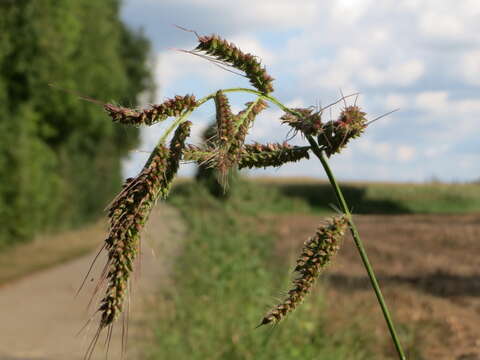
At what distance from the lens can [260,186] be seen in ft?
31.4

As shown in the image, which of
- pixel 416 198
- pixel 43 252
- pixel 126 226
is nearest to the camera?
pixel 126 226

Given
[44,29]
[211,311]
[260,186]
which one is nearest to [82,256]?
[44,29]

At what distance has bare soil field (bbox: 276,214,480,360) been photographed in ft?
18.4

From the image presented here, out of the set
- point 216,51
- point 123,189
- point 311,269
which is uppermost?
point 216,51

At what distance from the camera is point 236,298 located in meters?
6.56

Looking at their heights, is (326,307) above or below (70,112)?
below

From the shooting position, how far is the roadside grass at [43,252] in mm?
14788

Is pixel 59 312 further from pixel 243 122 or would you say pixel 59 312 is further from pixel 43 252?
pixel 243 122

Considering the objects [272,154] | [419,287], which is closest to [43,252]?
[419,287]

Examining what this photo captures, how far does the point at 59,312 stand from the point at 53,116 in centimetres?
1020

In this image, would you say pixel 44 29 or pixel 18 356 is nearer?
pixel 18 356

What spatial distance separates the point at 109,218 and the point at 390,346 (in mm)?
4700

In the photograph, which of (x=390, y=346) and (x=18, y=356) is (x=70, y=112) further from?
(x=390, y=346)

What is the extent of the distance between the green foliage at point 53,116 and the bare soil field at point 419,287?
4295 mm
